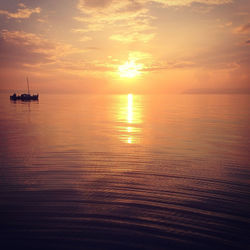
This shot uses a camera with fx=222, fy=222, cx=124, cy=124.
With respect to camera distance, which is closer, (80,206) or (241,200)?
(80,206)

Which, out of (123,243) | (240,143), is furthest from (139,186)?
(240,143)

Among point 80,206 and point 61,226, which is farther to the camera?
point 80,206

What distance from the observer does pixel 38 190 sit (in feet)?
32.6

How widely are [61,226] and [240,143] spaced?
18538 millimetres

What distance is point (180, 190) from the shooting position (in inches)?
396

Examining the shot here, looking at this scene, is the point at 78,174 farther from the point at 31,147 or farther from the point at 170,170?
the point at 31,147

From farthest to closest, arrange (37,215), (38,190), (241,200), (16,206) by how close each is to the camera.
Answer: (38,190) < (241,200) < (16,206) < (37,215)

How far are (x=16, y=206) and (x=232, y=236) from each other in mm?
7631

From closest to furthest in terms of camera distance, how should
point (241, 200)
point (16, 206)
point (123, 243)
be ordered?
point (123, 243) < point (16, 206) < point (241, 200)

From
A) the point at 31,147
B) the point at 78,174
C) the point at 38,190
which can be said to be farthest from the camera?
the point at 31,147

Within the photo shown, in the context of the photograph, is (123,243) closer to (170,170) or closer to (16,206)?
(16,206)

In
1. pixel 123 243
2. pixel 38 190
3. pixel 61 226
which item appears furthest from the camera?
pixel 38 190

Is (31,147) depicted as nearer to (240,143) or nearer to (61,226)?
(61,226)

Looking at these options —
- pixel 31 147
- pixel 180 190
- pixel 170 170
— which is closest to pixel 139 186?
pixel 180 190
